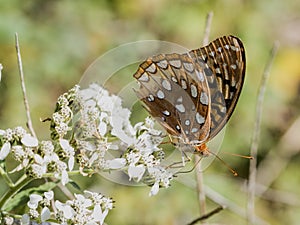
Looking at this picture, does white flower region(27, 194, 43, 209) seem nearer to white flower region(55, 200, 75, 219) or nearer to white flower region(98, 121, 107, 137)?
white flower region(55, 200, 75, 219)

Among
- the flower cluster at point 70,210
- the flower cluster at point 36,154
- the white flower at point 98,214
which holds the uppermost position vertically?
the flower cluster at point 36,154

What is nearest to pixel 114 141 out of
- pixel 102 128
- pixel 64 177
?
pixel 102 128

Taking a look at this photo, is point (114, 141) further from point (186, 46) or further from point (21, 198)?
point (186, 46)

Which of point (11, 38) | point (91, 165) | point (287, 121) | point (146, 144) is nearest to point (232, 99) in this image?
point (146, 144)

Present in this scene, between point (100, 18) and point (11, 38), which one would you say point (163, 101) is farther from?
point (100, 18)

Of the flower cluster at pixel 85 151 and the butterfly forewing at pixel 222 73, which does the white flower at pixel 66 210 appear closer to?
the flower cluster at pixel 85 151

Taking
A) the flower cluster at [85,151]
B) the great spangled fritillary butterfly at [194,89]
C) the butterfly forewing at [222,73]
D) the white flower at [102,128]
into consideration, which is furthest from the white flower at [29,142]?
the butterfly forewing at [222,73]
